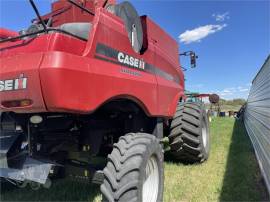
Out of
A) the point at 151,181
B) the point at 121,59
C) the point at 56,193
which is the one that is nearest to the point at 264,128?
the point at 151,181

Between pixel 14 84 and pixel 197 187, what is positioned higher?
pixel 14 84

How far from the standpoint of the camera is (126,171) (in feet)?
9.48

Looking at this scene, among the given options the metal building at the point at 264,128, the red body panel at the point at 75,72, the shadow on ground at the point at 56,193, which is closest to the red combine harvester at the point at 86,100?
the red body panel at the point at 75,72

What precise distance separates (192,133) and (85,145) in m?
2.19

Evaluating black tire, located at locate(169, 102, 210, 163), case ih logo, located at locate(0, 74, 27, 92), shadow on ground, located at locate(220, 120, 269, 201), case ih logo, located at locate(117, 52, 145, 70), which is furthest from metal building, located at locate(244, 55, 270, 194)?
case ih logo, located at locate(0, 74, 27, 92)

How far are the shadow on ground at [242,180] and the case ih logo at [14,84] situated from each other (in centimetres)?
279

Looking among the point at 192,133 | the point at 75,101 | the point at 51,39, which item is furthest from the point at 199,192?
the point at 51,39

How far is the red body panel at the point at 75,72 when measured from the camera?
2.48m

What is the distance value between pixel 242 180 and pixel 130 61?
8.35 feet

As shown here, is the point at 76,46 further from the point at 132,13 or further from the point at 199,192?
the point at 199,192

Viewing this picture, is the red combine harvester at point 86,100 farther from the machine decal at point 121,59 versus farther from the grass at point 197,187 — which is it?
the grass at point 197,187

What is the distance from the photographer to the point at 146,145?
3186 millimetres

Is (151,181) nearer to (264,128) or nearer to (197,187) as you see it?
(197,187)

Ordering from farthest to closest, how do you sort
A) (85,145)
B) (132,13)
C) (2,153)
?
(132,13) → (85,145) → (2,153)
